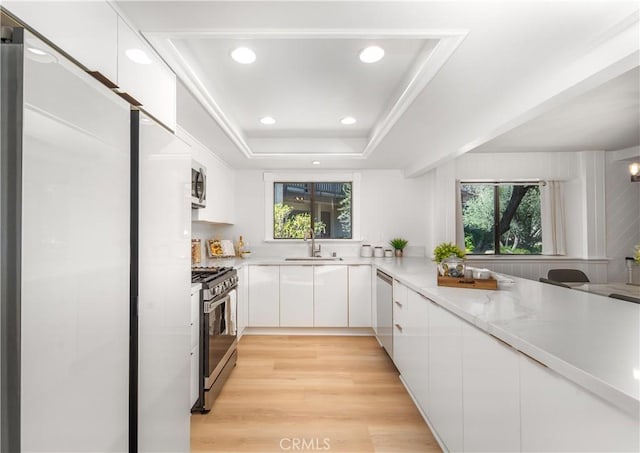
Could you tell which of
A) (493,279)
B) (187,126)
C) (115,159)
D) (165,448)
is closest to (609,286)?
(493,279)

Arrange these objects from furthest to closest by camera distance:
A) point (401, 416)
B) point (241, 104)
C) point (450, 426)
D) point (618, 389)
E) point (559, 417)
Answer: point (241, 104) → point (401, 416) → point (450, 426) → point (559, 417) → point (618, 389)

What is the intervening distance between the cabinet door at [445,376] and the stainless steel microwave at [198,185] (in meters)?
2.19

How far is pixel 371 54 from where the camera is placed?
6.38ft

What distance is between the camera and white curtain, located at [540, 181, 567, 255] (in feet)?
14.0

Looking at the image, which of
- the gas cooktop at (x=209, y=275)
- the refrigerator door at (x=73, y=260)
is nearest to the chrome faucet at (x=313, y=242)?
the gas cooktop at (x=209, y=275)

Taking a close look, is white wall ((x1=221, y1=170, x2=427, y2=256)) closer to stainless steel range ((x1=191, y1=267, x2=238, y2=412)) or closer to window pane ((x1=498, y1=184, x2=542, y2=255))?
window pane ((x1=498, y1=184, x2=542, y2=255))

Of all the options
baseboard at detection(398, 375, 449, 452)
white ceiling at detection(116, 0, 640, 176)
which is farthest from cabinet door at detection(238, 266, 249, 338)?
baseboard at detection(398, 375, 449, 452)

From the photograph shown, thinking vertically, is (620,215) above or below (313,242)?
above

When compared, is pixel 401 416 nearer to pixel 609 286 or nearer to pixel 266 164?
pixel 609 286

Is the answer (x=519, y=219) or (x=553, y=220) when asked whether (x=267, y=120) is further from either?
(x=553, y=220)

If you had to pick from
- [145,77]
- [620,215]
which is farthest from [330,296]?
[620,215]

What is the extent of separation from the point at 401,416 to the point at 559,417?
148 cm

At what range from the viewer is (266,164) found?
4.15 metres

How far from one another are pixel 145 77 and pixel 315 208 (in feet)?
10.9
